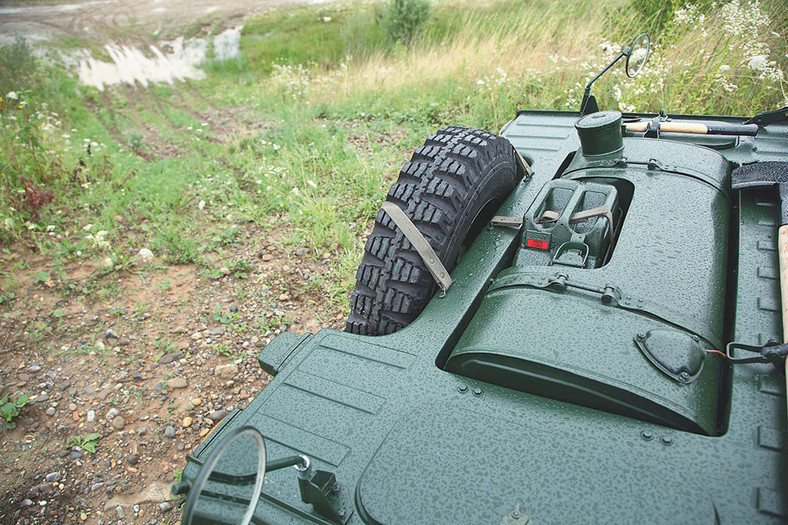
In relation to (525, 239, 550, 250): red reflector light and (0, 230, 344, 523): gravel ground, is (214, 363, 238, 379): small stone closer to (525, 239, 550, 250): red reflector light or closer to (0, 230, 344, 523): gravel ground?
(0, 230, 344, 523): gravel ground

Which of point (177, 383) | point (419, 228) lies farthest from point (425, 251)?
point (177, 383)

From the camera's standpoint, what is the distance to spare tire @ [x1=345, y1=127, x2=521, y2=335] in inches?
73.4

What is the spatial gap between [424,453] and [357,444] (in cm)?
17

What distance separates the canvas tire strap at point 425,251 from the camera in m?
1.82

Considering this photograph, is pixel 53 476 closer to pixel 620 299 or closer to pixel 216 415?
pixel 216 415

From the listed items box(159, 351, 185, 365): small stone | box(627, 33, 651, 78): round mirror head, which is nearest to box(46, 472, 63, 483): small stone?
box(159, 351, 185, 365): small stone

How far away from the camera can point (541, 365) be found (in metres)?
1.40

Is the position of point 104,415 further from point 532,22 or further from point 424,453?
point 532,22

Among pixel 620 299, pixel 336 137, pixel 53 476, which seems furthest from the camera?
pixel 336 137

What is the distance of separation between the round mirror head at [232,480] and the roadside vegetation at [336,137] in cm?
212

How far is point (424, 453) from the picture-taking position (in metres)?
1.26

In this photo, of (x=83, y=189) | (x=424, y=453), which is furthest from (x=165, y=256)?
(x=424, y=453)

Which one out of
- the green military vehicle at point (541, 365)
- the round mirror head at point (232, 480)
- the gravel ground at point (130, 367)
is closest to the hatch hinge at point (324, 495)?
the green military vehicle at point (541, 365)

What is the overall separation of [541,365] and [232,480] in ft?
2.63
